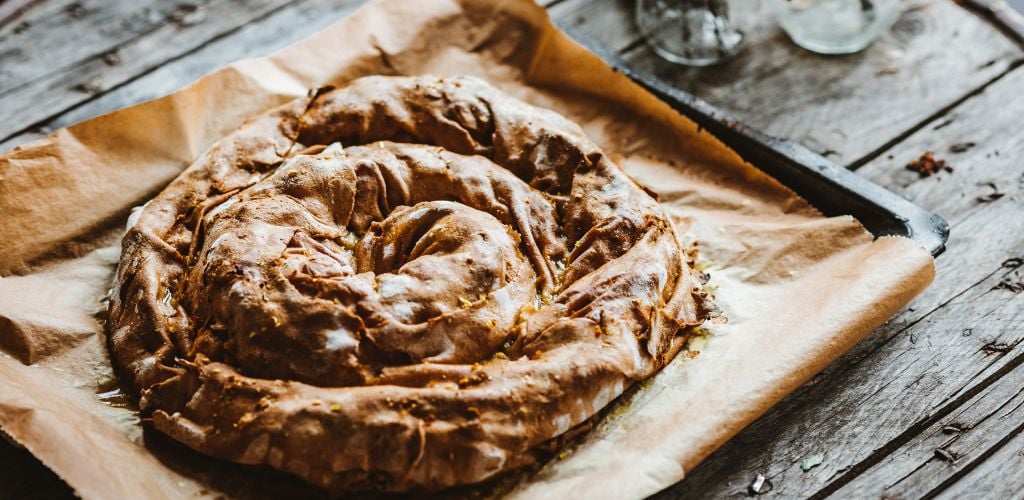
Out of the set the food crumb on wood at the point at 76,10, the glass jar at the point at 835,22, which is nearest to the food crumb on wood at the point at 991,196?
the glass jar at the point at 835,22

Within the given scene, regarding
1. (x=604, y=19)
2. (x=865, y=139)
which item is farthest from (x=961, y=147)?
(x=604, y=19)

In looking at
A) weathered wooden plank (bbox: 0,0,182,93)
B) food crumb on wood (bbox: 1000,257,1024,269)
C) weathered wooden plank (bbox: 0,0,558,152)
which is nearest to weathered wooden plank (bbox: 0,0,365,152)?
weathered wooden plank (bbox: 0,0,558,152)

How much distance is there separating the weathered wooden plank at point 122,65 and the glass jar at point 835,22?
2241 mm

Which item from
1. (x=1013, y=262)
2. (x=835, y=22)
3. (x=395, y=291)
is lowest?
(x=1013, y=262)

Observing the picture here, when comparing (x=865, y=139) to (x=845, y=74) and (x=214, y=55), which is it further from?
(x=214, y=55)

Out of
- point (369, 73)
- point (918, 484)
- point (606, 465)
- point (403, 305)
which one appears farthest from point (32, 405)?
point (918, 484)

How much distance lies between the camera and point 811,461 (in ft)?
7.78

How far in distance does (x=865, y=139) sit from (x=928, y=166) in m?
0.26

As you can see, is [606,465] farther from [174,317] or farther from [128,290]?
[128,290]

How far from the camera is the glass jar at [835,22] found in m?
3.64

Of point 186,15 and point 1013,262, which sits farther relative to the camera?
point 186,15

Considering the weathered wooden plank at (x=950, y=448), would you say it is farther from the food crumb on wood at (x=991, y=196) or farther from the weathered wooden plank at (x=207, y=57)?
the weathered wooden plank at (x=207, y=57)

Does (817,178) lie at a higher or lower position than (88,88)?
lower

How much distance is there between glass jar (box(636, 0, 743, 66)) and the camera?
3.67 m
